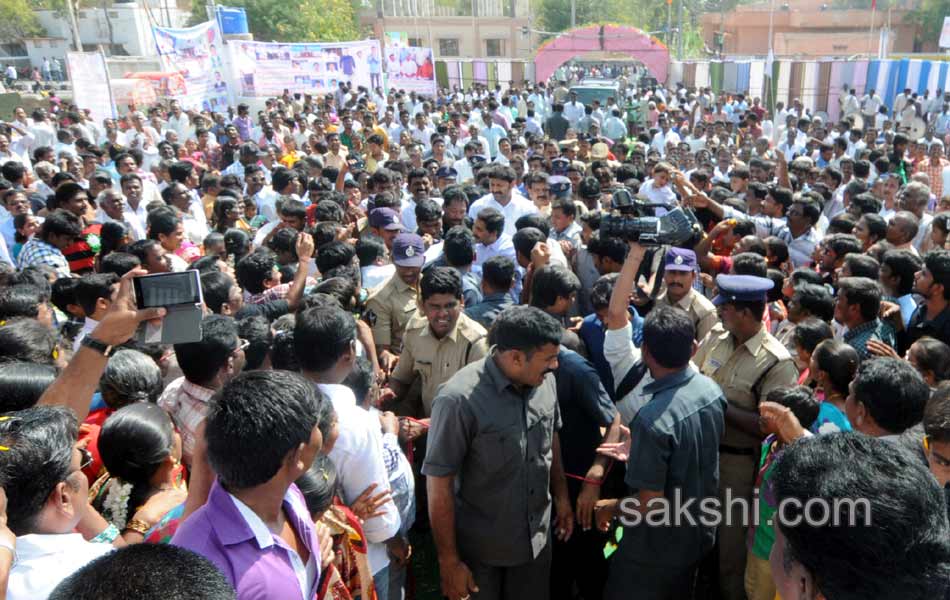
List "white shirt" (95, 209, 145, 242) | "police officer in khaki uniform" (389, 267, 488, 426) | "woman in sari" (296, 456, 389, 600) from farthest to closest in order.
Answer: "white shirt" (95, 209, 145, 242) < "police officer in khaki uniform" (389, 267, 488, 426) < "woman in sari" (296, 456, 389, 600)

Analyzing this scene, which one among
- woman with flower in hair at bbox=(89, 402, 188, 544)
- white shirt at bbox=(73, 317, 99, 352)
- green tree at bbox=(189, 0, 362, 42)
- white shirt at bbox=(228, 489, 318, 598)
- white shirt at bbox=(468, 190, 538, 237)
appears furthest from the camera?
green tree at bbox=(189, 0, 362, 42)

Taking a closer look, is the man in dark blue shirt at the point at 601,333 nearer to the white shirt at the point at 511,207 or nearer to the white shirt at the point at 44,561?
the white shirt at the point at 44,561

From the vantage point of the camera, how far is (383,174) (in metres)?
7.13

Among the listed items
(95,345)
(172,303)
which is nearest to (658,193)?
(172,303)

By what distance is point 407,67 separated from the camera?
810 inches

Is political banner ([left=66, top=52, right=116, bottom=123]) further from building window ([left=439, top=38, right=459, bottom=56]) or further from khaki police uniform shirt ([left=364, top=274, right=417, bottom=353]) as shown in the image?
building window ([left=439, top=38, right=459, bottom=56])

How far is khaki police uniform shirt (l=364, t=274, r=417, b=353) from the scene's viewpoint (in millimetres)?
4223

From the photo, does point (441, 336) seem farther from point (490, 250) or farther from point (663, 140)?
point (663, 140)

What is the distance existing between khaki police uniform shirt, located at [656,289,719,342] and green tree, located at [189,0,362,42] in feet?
138

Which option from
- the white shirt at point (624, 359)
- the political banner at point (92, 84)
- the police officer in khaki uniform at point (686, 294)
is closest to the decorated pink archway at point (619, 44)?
the political banner at point (92, 84)

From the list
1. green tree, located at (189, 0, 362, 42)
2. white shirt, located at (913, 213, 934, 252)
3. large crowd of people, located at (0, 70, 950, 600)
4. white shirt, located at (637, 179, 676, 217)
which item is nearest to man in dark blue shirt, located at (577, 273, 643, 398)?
large crowd of people, located at (0, 70, 950, 600)

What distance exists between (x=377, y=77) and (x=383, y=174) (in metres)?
13.4

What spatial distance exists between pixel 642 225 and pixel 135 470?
2412 mm

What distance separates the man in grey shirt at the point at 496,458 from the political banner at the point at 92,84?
1395 cm
